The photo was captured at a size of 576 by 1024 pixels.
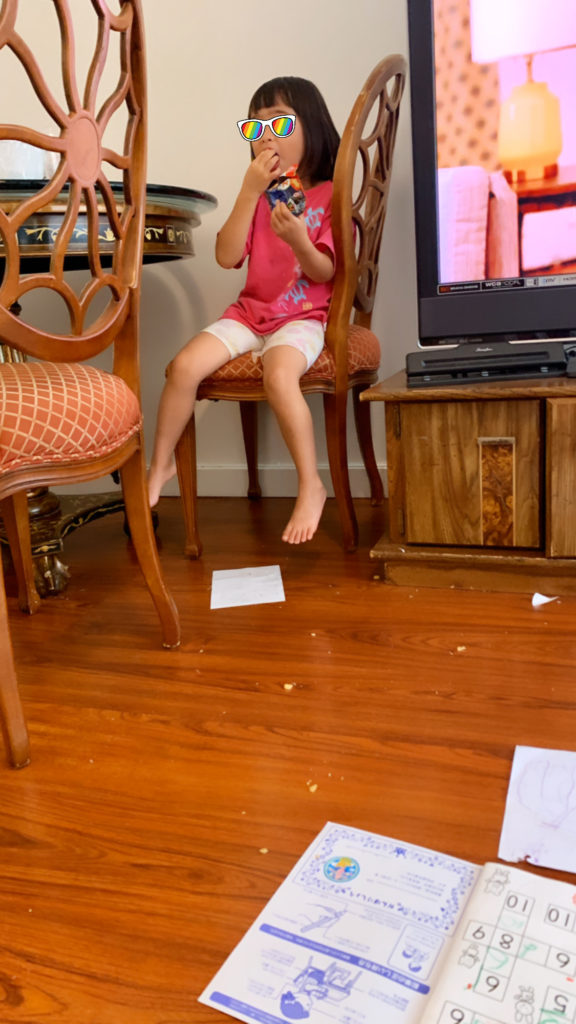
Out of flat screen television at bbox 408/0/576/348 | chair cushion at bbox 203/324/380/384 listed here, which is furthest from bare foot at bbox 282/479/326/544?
flat screen television at bbox 408/0/576/348

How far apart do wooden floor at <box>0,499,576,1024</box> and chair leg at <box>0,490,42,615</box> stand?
38 mm

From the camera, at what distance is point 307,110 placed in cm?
170

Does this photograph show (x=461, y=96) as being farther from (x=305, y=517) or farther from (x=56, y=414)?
(x=56, y=414)

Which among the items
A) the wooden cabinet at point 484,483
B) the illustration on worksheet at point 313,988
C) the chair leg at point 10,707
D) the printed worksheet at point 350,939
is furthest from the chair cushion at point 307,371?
the illustration on worksheet at point 313,988

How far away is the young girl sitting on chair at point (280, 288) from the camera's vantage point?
1.55 meters

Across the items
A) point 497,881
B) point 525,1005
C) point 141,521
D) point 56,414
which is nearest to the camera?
point 525,1005

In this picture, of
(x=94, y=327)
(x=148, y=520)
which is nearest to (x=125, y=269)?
(x=94, y=327)

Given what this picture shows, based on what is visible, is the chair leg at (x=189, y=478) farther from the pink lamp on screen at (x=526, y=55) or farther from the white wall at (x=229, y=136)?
the pink lamp on screen at (x=526, y=55)

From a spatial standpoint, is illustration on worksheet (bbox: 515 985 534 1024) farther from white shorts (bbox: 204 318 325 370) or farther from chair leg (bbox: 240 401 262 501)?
chair leg (bbox: 240 401 262 501)

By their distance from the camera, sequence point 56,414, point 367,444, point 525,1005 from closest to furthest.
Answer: point 525,1005
point 56,414
point 367,444

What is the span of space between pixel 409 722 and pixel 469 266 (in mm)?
893

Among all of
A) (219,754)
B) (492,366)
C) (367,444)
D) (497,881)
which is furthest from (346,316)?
(497,881)

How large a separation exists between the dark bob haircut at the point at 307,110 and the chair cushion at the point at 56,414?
0.94 metres

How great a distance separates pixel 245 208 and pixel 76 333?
0.77m
